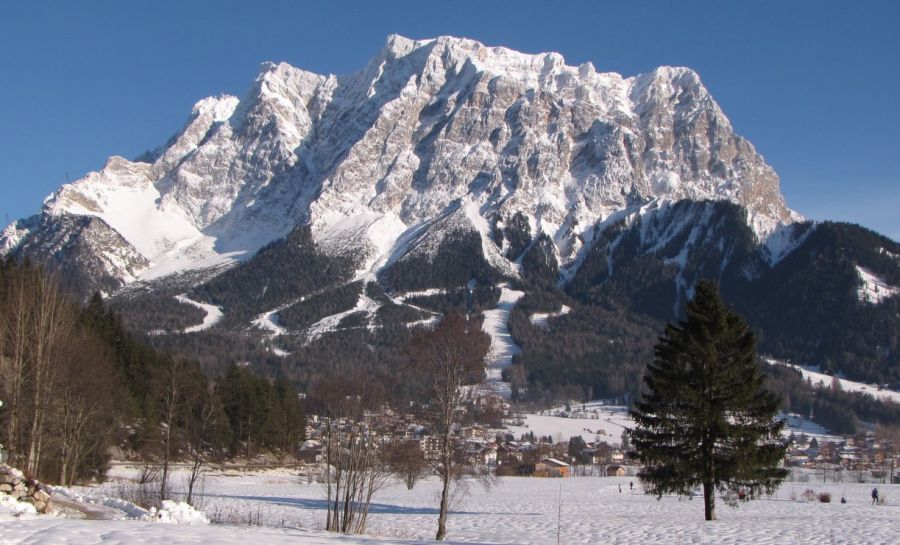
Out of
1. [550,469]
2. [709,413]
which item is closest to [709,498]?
[709,413]

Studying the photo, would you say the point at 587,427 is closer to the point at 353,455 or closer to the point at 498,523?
the point at 498,523

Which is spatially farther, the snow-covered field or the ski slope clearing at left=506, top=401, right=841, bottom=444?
the ski slope clearing at left=506, top=401, right=841, bottom=444

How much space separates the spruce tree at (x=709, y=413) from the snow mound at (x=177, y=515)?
18083 mm

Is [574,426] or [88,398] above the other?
[88,398]

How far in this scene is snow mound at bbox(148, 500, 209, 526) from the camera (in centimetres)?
2081

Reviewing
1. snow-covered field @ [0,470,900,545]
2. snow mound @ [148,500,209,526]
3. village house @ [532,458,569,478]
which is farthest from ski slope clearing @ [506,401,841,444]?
snow mound @ [148,500,209,526]

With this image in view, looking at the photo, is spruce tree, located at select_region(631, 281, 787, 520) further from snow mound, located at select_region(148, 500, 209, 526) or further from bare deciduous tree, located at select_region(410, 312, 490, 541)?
snow mound, located at select_region(148, 500, 209, 526)

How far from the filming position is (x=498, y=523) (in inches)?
1436

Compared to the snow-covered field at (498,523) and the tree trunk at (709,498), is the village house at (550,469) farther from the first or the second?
the tree trunk at (709,498)

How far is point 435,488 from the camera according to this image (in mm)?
69250

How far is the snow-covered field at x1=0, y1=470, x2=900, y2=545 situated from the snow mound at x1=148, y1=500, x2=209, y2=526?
630 mm

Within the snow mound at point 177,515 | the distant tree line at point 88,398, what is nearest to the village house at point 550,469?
the distant tree line at point 88,398

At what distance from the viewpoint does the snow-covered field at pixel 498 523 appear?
1656 centimetres

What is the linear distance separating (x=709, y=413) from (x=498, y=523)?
10554 millimetres
